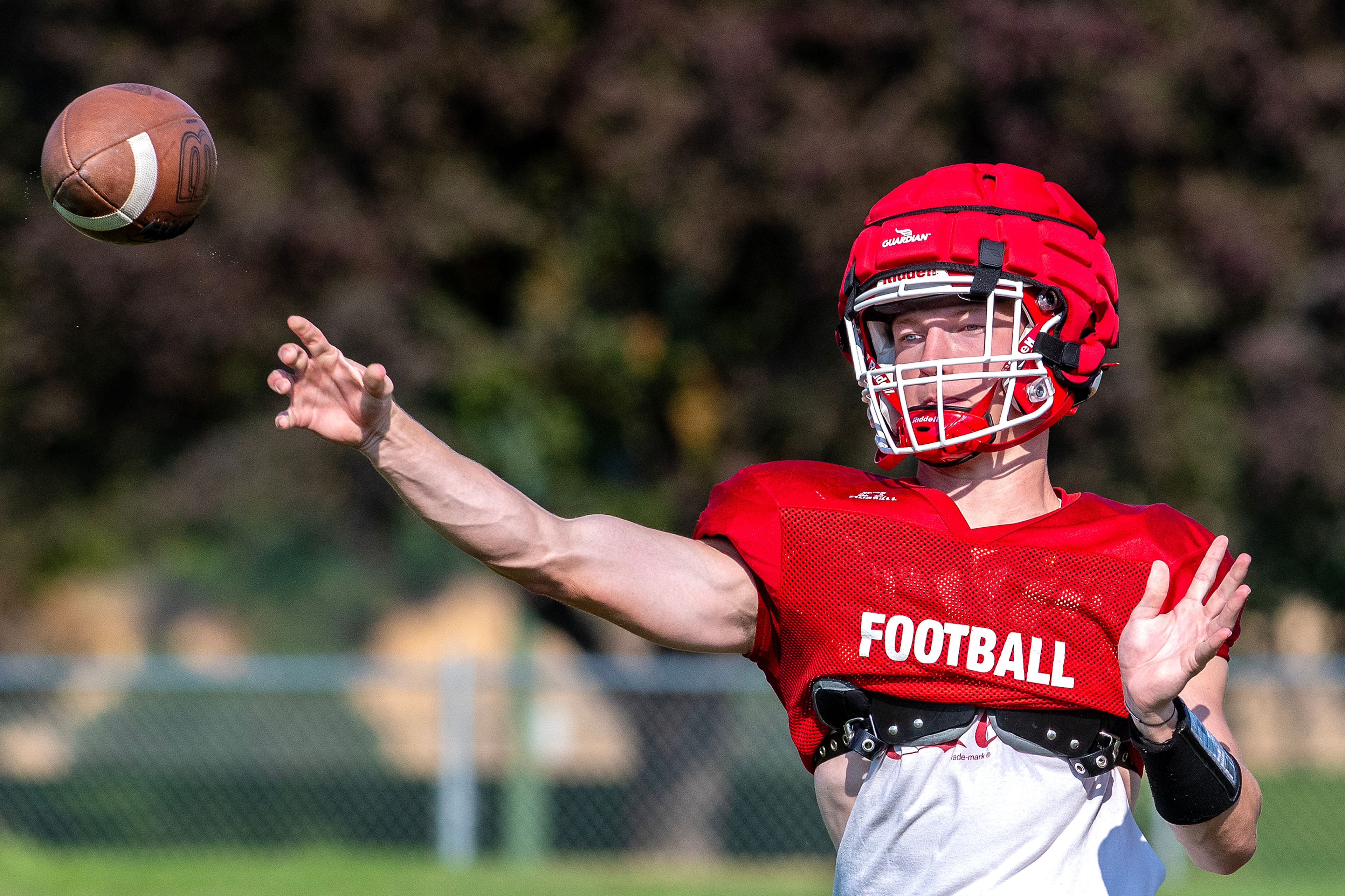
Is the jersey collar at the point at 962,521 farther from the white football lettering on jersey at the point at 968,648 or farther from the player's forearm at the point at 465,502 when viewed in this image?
the player's forearm at the point at 465,502

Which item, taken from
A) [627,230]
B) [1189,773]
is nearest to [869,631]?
[1189,773]

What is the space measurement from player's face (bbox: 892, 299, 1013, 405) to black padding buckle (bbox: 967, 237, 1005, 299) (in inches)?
2.8

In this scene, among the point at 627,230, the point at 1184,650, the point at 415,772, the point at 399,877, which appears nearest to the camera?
the point at 1184,650

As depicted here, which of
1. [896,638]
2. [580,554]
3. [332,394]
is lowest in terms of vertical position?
[896,638]

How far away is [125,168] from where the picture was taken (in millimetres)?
3234

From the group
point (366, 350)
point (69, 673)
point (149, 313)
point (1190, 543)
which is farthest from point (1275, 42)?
point (69, 673)

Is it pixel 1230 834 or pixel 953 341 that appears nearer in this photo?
pixel 1230 834

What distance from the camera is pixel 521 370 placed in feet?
37.1

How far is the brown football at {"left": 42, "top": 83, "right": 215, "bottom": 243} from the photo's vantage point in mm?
3232

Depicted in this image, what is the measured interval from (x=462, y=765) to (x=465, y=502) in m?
8.44

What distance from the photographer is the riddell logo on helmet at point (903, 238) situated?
2738mm

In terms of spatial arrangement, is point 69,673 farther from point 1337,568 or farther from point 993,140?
point 1337,568

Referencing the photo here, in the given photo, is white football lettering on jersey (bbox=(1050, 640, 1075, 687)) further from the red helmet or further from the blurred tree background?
the blurred tree background

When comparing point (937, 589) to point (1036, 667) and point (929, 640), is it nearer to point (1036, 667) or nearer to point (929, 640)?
point (929, 640)
